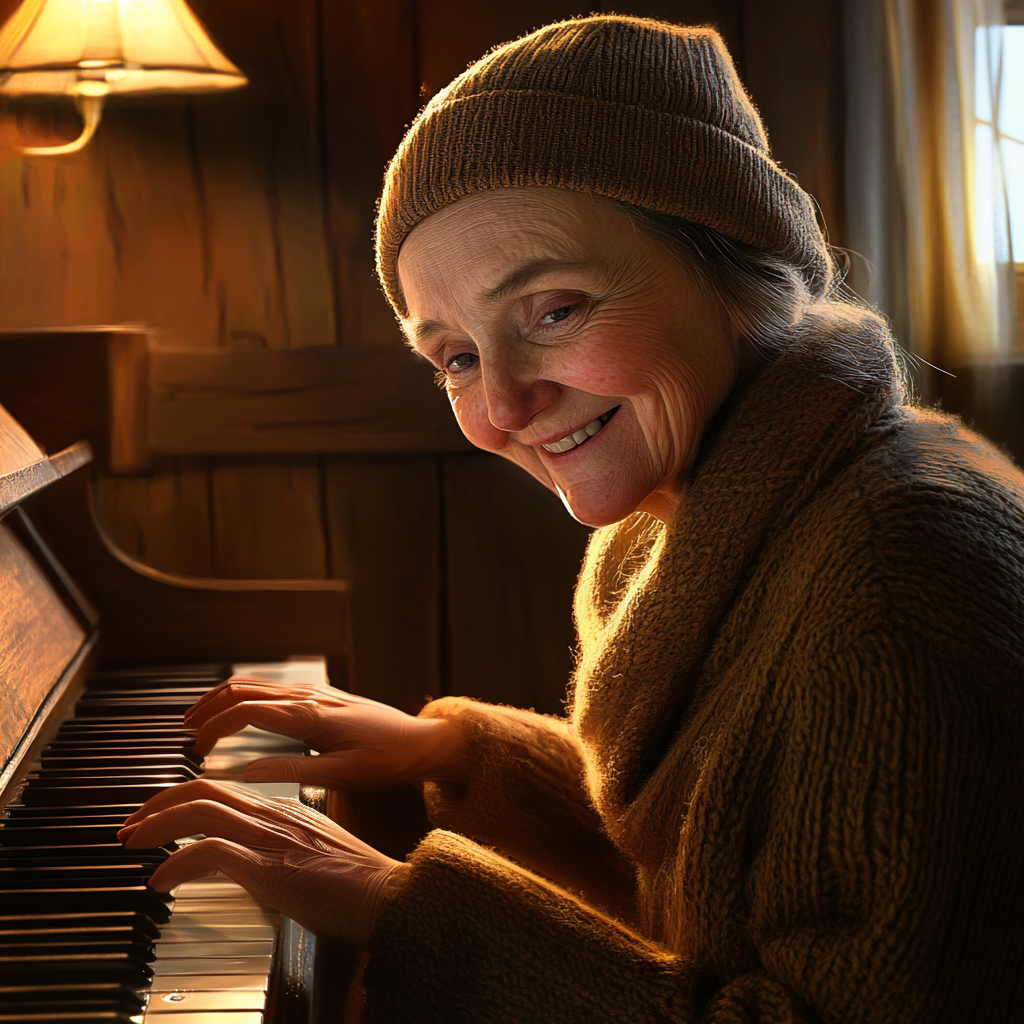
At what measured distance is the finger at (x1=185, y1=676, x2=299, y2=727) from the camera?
4.03 feet

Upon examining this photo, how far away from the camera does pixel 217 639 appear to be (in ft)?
5.37

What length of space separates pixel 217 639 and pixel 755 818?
1.07 m

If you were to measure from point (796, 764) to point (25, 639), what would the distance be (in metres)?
0.93

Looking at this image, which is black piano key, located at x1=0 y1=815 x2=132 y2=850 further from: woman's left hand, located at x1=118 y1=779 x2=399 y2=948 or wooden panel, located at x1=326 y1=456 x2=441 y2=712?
wooden panel, located at x1=326 y1=456 x2=441 y2=712

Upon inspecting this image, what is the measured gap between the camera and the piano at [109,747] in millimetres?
747

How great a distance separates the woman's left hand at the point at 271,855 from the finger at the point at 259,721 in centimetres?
22

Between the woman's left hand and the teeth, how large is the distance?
0.44 metres

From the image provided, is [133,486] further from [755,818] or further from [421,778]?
[755,818]

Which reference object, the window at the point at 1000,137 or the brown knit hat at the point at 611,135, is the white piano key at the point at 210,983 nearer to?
the brown knit hat at the point at 611,135

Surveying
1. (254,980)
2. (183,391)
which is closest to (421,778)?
(254,980)

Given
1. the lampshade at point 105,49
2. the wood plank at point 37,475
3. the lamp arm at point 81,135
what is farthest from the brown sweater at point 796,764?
the lamp arm at point 81,135

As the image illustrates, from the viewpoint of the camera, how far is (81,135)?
2111mm

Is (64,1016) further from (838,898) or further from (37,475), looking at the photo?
(37,475)

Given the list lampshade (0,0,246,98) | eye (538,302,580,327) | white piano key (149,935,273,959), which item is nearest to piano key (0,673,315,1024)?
white piano key (149,935,273,959)
